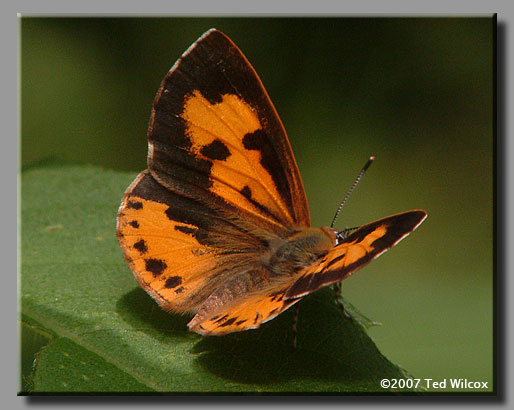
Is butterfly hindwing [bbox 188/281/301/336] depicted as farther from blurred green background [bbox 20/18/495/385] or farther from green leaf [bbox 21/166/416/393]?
blurred green background [bbox 20/18/495/385]

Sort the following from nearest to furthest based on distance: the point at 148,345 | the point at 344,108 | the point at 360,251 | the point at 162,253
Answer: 1. the point at 360,251
2. the point at 148,345
3. the point at 162,253
4. the point at 344,108

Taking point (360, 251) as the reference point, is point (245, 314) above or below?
below

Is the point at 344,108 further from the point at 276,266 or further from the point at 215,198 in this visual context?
the point at 276,266

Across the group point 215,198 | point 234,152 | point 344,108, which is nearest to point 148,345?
point 215,198

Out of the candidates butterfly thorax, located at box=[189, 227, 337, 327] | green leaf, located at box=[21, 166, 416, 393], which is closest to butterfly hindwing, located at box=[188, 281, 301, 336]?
butterfly thorax, located at box=[189, 227, 337, 327]

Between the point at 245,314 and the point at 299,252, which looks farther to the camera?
the point at 299,252

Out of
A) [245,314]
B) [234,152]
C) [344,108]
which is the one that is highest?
[344,108]
